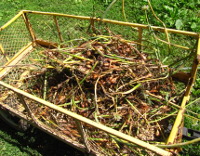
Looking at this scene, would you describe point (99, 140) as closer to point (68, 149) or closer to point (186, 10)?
point (68, 149)

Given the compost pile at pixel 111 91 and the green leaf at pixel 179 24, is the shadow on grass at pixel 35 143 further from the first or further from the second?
the green leaf at pixel 179 24

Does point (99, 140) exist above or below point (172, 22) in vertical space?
below

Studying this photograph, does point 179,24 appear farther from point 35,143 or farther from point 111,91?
point 35,143

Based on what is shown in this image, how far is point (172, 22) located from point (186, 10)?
445mm

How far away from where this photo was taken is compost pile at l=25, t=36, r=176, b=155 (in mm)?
1745

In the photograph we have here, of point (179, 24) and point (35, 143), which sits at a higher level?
point (179, 24)

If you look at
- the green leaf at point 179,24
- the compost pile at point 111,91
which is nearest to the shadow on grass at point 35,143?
the compost pile at point 111,91

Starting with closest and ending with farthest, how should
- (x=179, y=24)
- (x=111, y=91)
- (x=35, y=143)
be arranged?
(x=111, y=91), (x=35, y=143), (x=179, y=24)

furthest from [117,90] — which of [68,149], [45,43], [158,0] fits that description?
[158,0]

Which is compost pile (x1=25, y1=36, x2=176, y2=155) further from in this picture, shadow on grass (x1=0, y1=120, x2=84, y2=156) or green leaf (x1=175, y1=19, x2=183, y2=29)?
green leaf (x1=175, y1=19, x2=183, y2=29)

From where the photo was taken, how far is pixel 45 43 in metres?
2.86

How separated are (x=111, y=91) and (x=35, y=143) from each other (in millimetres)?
1140

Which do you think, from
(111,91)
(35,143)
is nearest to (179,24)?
(111,91)

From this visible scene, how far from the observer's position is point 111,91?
178cm
